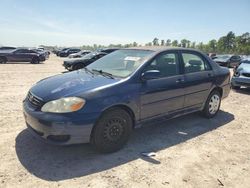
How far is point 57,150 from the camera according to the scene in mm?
3932

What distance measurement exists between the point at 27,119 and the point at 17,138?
0.71m

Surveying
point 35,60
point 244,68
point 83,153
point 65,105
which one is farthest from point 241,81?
point 35,60

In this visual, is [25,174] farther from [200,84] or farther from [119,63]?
[200,84]

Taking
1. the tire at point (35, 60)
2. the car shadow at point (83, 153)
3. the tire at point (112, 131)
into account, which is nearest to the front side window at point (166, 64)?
the tire at point (112, 131)

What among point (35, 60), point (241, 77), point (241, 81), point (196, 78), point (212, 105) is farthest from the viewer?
point (35, 60)

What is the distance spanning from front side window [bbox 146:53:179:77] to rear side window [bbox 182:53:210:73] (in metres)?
0.30

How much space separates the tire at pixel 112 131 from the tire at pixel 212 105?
2.51 meters

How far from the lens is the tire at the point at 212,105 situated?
5.79 m

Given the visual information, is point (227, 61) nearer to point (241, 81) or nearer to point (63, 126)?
point (241, 81)

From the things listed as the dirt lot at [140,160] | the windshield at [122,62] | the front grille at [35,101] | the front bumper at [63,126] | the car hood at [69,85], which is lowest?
the dirt lot at [140,160]

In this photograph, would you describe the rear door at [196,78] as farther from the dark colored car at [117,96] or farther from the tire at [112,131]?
the tire at [112,131]

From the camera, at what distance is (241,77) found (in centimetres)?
989

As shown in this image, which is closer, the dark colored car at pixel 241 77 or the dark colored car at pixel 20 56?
the dark colored car at pixel 241 77

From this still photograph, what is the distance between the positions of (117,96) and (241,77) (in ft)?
25.6
